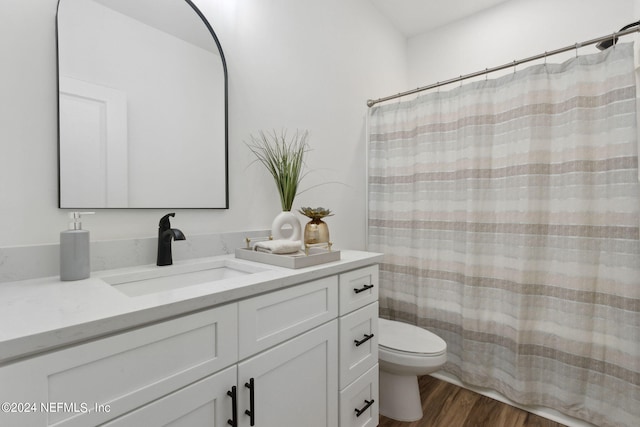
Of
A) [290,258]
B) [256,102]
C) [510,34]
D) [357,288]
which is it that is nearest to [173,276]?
[290,258]

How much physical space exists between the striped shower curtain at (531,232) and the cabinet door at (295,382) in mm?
1063

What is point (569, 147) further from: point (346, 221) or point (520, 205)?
point (346, 221)

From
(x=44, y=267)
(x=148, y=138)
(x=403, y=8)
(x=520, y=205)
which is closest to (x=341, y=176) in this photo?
(x=520, y=205)

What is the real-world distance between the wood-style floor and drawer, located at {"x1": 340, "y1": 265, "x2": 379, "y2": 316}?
76 cm

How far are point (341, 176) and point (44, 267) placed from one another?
156cm

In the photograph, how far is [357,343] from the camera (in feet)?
4.31

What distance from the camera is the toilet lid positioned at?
63.1 inches

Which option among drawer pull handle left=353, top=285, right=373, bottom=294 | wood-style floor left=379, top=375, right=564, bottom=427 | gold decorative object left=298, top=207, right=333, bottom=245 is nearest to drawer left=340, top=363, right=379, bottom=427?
wood-style floor left=379, top=375, right=564, bottom=427

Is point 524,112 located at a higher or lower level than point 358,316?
higher

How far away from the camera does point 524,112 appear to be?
65.4 inches

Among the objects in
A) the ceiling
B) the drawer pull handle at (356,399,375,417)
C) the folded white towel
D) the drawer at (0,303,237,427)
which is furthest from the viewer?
the ceiling

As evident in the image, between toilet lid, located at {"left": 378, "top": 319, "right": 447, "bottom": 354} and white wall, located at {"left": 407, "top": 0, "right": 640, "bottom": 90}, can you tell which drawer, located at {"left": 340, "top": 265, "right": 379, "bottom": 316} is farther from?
white wall, located at {"left": 407, "top": 0, "right": 640, "bottom": 90}

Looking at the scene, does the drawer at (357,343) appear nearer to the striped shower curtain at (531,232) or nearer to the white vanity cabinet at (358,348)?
the white vanity cabinet at (358,348)

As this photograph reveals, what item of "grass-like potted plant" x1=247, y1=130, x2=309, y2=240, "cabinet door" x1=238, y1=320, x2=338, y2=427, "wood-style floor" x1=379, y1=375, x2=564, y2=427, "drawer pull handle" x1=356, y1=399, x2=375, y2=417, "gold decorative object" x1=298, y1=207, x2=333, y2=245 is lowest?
"wood-style floor" x1=379, y1=375, x2=564, y2=427
